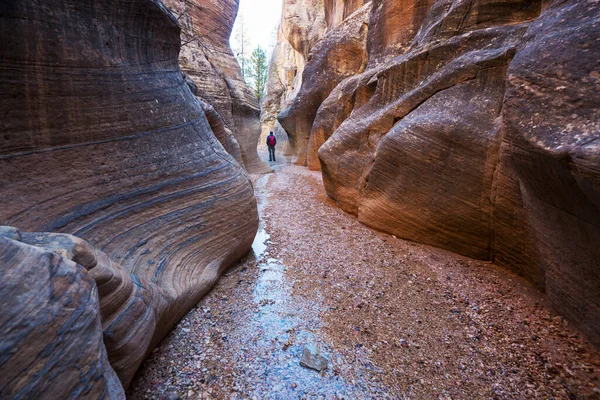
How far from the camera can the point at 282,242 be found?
4.64 metres

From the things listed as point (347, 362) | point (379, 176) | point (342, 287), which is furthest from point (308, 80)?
point (347, 362)

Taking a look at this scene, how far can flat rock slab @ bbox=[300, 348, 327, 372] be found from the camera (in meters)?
2.17

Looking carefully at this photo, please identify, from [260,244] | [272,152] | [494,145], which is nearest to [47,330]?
[260,244]

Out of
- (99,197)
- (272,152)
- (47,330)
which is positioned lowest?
(272,152)

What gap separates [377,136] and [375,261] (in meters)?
2.71

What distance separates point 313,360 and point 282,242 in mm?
2518

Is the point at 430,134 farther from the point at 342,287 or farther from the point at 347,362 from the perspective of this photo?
the point at 347,362

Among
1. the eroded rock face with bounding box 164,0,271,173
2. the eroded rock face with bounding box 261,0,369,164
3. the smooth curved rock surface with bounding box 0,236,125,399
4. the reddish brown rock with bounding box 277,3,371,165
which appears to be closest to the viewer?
the smooth curved rock surface with bounding box 0,236,125,399

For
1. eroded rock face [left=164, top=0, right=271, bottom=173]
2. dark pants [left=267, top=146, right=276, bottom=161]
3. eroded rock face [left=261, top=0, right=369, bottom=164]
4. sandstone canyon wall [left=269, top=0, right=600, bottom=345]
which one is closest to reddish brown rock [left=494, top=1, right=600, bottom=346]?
sandstone canyon wall [left=269, top=0, right=600, bottom=345]

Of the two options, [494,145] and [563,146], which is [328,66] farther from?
[563,146]

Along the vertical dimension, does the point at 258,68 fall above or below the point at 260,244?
above

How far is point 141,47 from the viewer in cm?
294

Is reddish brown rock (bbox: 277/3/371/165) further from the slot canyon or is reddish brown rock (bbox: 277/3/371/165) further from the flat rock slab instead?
the flat rock slab

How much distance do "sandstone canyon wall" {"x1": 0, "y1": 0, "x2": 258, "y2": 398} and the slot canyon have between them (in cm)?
1
